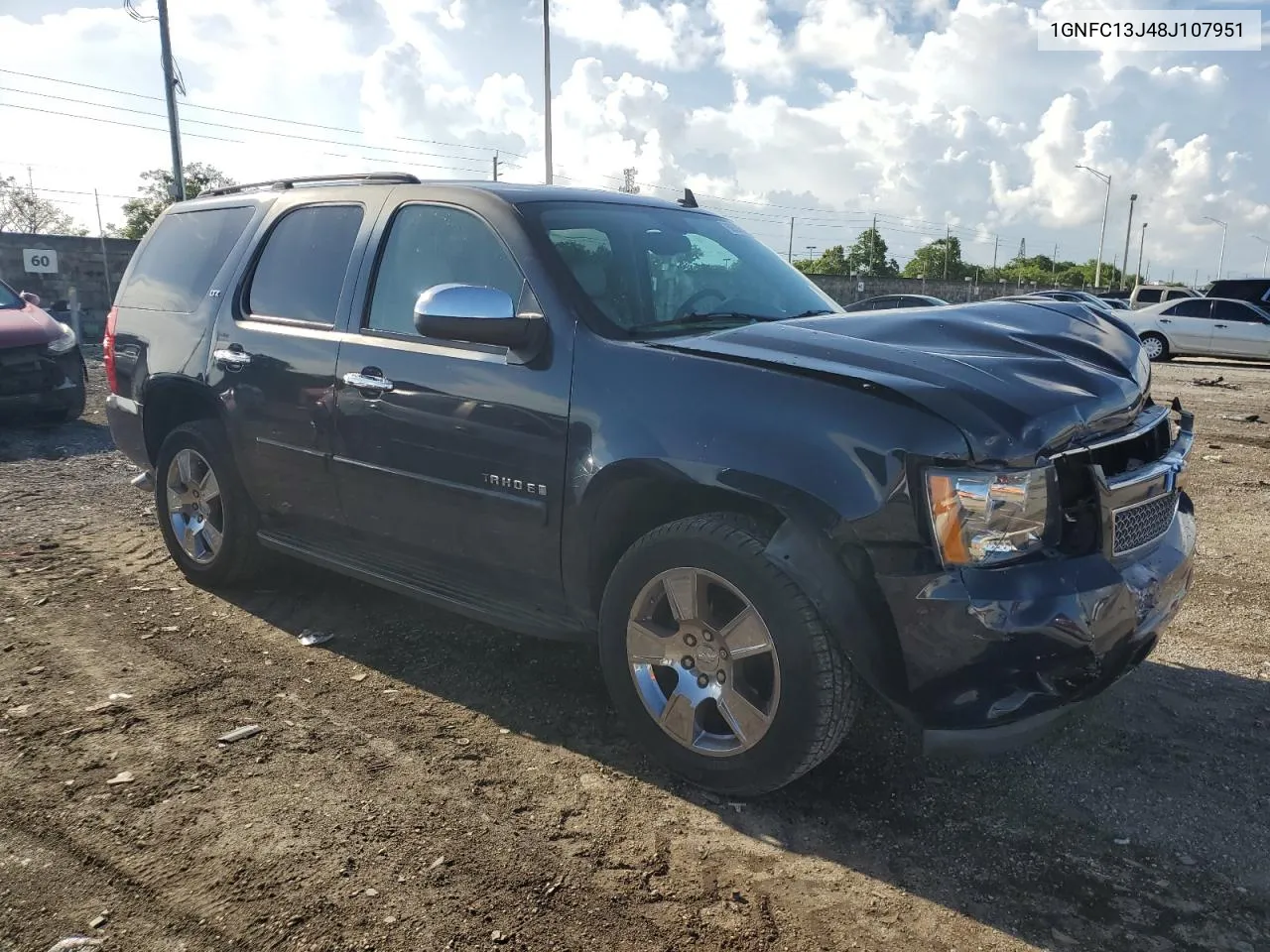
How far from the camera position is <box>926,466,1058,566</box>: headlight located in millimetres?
2504

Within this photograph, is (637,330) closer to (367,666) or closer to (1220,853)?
(367,666)

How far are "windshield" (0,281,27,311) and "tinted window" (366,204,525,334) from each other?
7.82m

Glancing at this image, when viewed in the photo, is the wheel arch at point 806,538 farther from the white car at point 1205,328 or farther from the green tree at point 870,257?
the green tree at point 870,257

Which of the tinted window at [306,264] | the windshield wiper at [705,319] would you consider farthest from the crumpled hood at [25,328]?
the windshield wiper at [705,319]

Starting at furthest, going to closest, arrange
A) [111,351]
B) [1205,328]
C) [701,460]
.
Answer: [1205,328], [111,351], [701,460]

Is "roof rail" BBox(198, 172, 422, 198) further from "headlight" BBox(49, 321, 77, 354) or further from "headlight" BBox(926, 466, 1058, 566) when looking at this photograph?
"headlight" BBox(49, 321, 77, 354)

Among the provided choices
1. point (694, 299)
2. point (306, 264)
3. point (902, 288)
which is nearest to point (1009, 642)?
point (694, 299)

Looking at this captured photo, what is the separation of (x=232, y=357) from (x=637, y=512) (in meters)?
2.29

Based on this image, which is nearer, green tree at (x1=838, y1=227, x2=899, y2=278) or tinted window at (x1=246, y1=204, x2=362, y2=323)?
tinted window at (x1=246, y1=204, x2=362, y2=323)

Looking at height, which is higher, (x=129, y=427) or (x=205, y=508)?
(x=129, y=427)

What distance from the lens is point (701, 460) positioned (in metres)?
2.82

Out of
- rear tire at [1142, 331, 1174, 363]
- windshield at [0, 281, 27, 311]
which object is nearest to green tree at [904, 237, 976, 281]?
rear tire at [1142, 331, 1174, 363]

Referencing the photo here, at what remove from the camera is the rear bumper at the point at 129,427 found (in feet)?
16.5

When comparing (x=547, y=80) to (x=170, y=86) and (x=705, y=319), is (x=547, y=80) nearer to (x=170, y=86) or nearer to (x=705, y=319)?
(x=170, y=86)
